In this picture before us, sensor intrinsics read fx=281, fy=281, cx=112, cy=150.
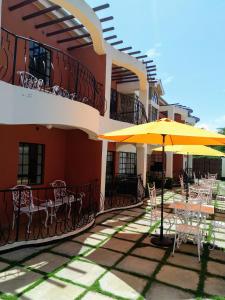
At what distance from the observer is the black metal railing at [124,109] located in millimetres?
15083

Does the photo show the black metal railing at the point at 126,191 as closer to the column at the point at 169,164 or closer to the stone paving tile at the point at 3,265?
the stone paving tile at the point at 3,265

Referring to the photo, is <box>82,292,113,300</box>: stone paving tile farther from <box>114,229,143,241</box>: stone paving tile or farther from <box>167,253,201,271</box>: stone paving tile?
<box>114,229,143,241</box>: stone paving tile

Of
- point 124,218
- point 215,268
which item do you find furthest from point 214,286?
point 124,218

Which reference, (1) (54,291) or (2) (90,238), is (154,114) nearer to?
(2) (90,238)

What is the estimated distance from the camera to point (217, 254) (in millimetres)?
6859

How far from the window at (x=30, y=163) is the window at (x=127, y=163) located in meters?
7.79

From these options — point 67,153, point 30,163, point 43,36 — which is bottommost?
point 30,163

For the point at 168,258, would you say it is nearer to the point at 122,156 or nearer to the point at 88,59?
the point at 88,59

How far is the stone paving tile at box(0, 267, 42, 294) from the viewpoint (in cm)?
481

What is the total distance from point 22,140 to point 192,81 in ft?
88.8

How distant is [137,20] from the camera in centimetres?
1382

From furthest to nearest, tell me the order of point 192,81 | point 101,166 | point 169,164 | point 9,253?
1. point 192,81
2. point 169,164
3. point 101,166
4. point 9,253

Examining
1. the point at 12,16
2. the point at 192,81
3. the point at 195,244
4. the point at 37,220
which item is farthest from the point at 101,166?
the point at 192,81

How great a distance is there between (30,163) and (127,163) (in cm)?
926
